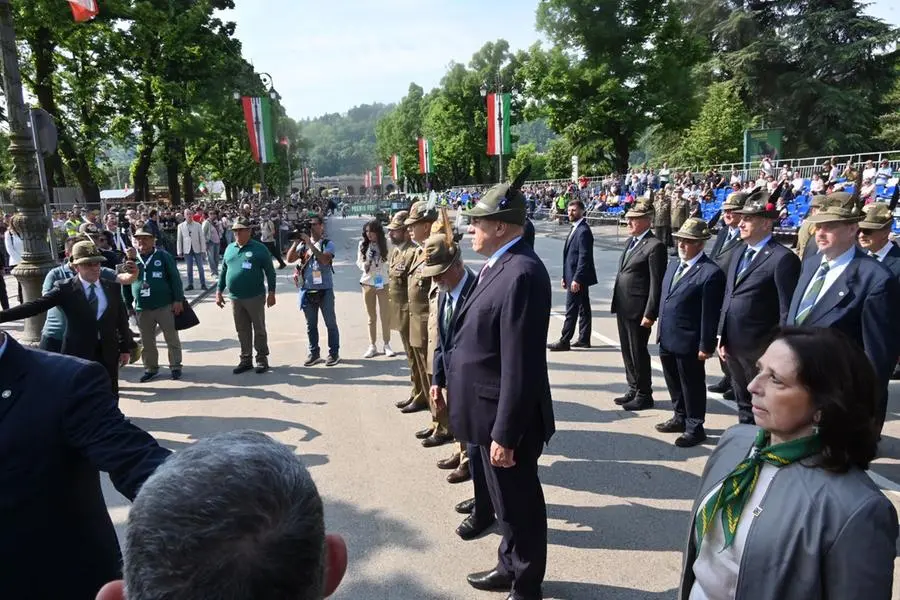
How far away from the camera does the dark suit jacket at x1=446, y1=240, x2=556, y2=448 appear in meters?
3.02

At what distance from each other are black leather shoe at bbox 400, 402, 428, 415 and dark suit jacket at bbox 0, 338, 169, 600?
14.5 ft

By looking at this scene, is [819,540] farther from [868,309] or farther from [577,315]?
[577,315]

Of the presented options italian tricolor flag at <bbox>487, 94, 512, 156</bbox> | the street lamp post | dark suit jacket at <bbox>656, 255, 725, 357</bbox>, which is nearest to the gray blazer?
dark suit jacket at <bbox>656, 255, 725, 357</bbox>

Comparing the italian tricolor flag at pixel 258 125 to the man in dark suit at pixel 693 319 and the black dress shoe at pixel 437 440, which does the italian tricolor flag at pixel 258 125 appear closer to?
the black dress shoe at pixel 437 440

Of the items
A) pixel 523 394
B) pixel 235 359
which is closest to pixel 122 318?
pixel 235 359

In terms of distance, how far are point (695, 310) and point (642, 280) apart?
3.25ft

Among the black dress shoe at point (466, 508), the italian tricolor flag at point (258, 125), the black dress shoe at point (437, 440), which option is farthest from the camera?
the italian tricolor flag at point (258, 125)

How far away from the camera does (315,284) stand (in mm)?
8164

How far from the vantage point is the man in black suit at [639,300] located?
6.11m

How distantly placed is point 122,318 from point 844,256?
660 centimetres

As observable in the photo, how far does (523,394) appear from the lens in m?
3.02

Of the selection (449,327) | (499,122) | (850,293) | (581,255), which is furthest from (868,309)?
(499,122)

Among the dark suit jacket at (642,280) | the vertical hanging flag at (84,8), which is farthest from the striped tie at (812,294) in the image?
the vertical hanging flag at (84,8)

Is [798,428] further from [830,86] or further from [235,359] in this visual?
[830,86]
